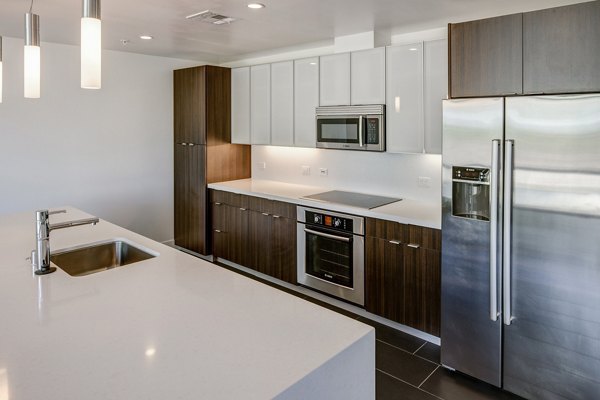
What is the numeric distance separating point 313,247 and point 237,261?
114 centimetres

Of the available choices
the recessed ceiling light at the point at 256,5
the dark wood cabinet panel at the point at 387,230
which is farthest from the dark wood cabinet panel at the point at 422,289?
the recessed ceiling light at the point at 256,5

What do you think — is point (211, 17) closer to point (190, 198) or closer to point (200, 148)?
point (200, 148)

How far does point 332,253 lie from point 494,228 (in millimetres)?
1532

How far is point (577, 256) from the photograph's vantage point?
2174 mm

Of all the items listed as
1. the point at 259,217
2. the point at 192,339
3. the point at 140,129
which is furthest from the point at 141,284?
the point at 140,129

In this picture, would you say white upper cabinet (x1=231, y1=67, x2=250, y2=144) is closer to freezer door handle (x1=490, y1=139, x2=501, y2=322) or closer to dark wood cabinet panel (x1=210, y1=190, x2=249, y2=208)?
dark wood cabinet panel (x1=210, y1=190, x2=249, y2=208)

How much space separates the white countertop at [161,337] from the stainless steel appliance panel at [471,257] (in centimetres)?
130

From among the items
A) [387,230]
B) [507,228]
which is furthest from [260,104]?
[507,228]

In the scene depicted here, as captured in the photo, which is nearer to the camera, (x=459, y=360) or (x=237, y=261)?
(x=459, y=360)

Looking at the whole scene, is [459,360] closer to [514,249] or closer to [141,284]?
[514,249]

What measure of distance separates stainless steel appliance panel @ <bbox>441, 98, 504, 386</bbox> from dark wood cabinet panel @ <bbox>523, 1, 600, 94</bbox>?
9.1 inches

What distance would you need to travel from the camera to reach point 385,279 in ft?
10.8

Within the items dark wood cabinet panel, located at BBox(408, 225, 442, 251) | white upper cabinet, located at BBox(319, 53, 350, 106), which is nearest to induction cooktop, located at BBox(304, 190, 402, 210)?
dark wood cabinet panel, located at BBox(408, 225, 442, 251)

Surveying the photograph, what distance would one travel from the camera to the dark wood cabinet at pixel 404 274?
2998 millimetres
